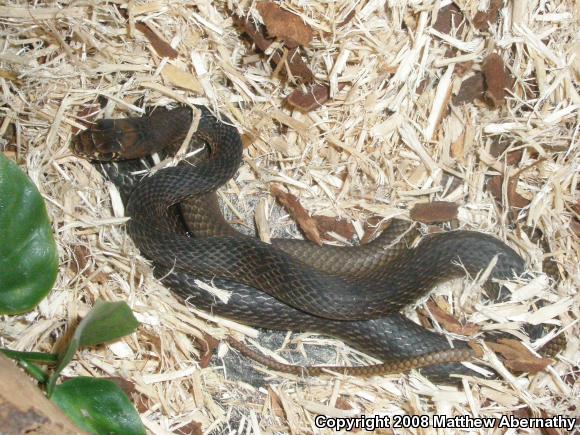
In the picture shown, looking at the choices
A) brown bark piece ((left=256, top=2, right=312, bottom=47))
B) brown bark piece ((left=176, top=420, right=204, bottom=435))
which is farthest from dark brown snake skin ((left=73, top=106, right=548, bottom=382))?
brown bark piece ((left=256, top=2, right=312, bottom=47))

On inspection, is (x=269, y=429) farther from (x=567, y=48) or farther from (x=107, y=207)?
(x=567, y=48)

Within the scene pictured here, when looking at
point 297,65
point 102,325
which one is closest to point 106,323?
point 102,325

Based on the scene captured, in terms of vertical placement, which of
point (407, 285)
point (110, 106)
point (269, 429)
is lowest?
point (269, 429)

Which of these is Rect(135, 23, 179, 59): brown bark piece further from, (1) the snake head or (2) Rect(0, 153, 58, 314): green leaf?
(2) Rect(0, 153, 58, 314): green leaf

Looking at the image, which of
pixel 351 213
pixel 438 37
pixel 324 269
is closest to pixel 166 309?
pixel 324 269

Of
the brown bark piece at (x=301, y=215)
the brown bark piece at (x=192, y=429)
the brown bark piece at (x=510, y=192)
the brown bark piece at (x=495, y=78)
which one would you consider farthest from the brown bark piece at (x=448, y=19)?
the brown bark piece at (x=192, y=429)

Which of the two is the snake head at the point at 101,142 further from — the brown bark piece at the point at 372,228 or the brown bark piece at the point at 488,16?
the brown bark piece at the point at 488,16
